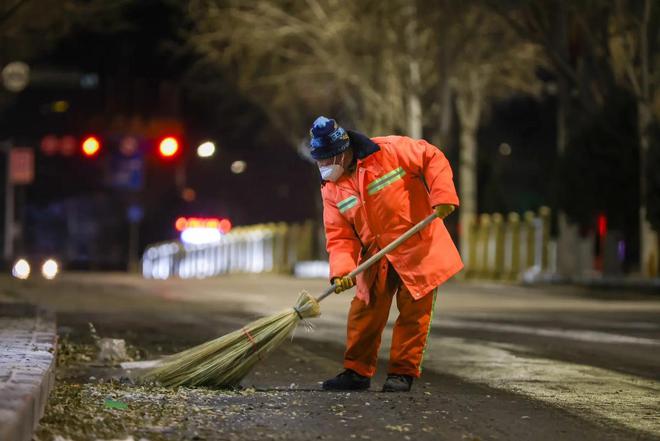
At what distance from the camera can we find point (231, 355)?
829 centimetres

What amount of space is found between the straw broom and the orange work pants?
278mm

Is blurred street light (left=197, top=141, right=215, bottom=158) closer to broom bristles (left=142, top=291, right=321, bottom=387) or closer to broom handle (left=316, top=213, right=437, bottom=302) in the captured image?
broom bristles (left=142, top=291, right=321, bottom=387)

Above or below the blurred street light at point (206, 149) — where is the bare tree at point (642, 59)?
above

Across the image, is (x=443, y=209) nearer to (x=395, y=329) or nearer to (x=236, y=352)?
(x=395, y=329)

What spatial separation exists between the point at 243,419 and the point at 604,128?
76.0 ft

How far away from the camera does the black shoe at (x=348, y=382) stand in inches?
330

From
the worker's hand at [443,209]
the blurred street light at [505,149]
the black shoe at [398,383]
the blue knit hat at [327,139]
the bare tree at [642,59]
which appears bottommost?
the black shoe at [398,383]

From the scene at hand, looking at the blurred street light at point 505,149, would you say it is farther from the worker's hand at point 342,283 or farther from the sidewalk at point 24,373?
the worker's hand at point 342,283

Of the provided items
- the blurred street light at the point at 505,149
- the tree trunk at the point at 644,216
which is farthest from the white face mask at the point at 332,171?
the blurred street light at the point at 505,149

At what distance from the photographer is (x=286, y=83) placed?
150 feet

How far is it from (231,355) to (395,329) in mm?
1027

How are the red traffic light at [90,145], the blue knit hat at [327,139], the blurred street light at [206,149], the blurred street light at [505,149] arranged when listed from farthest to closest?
1. the blurred street light at [505,149]
2. the red traffic light at [90,145]
3. the blurred street light at [206,149]
4. the blue knit hat at [327,139]

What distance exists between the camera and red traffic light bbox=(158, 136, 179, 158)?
1069 inches

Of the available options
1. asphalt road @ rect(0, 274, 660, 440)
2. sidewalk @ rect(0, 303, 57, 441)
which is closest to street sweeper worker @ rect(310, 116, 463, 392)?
asphalt road @ rect(0, 274, 660, 440)
